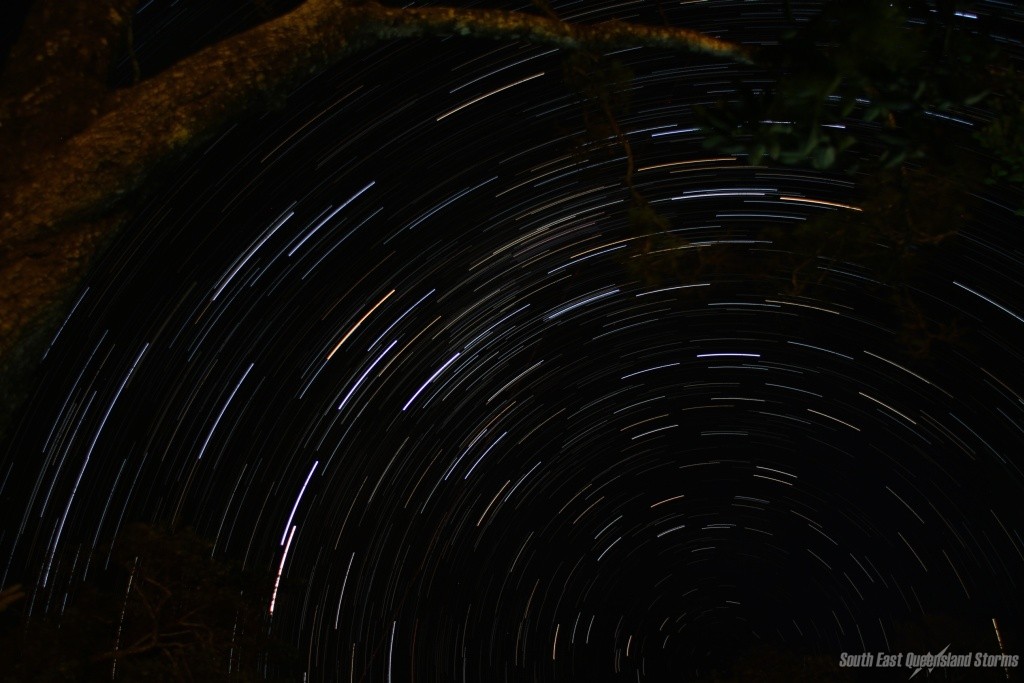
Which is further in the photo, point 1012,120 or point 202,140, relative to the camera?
point 1012,120

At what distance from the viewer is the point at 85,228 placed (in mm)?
2760

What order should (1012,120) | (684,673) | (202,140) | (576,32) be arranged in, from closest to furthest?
(202,140) → (576,32) → (1012,120) → (684,673)

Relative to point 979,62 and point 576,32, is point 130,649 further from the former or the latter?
point 979,62

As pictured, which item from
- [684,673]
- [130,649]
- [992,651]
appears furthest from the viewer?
[684,673]

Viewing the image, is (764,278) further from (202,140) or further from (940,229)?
(202,140)

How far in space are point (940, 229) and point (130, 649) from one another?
8.05 metres

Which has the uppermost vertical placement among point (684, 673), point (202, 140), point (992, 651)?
point (684, 673)

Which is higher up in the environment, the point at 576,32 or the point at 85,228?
the point at 576,32

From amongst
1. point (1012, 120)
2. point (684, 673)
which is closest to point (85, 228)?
point (1012, 120)

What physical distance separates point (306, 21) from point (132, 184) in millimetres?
1084

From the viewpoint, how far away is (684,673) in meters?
41.9

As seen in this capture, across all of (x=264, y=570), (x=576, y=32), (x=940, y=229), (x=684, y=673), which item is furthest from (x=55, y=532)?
(x=684, y=673)

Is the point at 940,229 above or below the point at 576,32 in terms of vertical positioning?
above

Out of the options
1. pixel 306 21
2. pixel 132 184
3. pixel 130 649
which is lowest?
pixel 130 649
